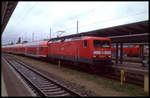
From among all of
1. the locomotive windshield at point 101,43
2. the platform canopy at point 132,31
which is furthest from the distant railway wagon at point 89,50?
the platform canopy at point 132,31

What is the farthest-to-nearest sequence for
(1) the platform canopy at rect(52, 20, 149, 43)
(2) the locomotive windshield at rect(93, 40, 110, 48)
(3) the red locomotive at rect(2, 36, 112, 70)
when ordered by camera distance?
(2) the locomotive windshield at rect(93, 40, 110, 48) → (3) the red locomotive at rect(2, 36, 112, 70) → (1) the platform canopy at rect(52, 20, 149, 43)

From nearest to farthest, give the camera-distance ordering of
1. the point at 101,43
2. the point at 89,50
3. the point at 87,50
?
the point at 89,50, the point at 87,50, the point at 101,43

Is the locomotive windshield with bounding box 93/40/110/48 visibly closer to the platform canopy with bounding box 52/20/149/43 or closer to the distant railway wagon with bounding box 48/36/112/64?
the distant railway wagon with bounding box 48/36/112/64

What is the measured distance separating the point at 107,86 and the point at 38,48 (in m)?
21.9

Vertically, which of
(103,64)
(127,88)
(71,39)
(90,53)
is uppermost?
(71,39)

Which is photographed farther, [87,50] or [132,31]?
[132,31]

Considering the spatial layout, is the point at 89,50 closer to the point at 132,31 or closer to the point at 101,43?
the point at 101,43

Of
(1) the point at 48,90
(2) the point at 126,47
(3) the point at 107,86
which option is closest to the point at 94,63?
(3) the point at 107,86

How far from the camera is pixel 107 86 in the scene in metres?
11.0

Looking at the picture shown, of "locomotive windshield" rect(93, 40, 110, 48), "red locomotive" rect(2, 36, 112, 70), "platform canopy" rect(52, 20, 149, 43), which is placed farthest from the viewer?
"locomotive windshield" rect(93, 40, 110, 48)

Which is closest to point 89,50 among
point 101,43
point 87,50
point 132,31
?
point 87,50

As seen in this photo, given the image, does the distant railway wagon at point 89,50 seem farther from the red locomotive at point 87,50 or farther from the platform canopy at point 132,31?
the platform canopy at point 132,31

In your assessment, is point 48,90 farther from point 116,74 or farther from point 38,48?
point 38,48

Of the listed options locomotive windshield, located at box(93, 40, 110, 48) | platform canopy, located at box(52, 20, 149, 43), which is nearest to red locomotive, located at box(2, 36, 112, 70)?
locomotive windshield, located at box(93, 40, 110, 48)
